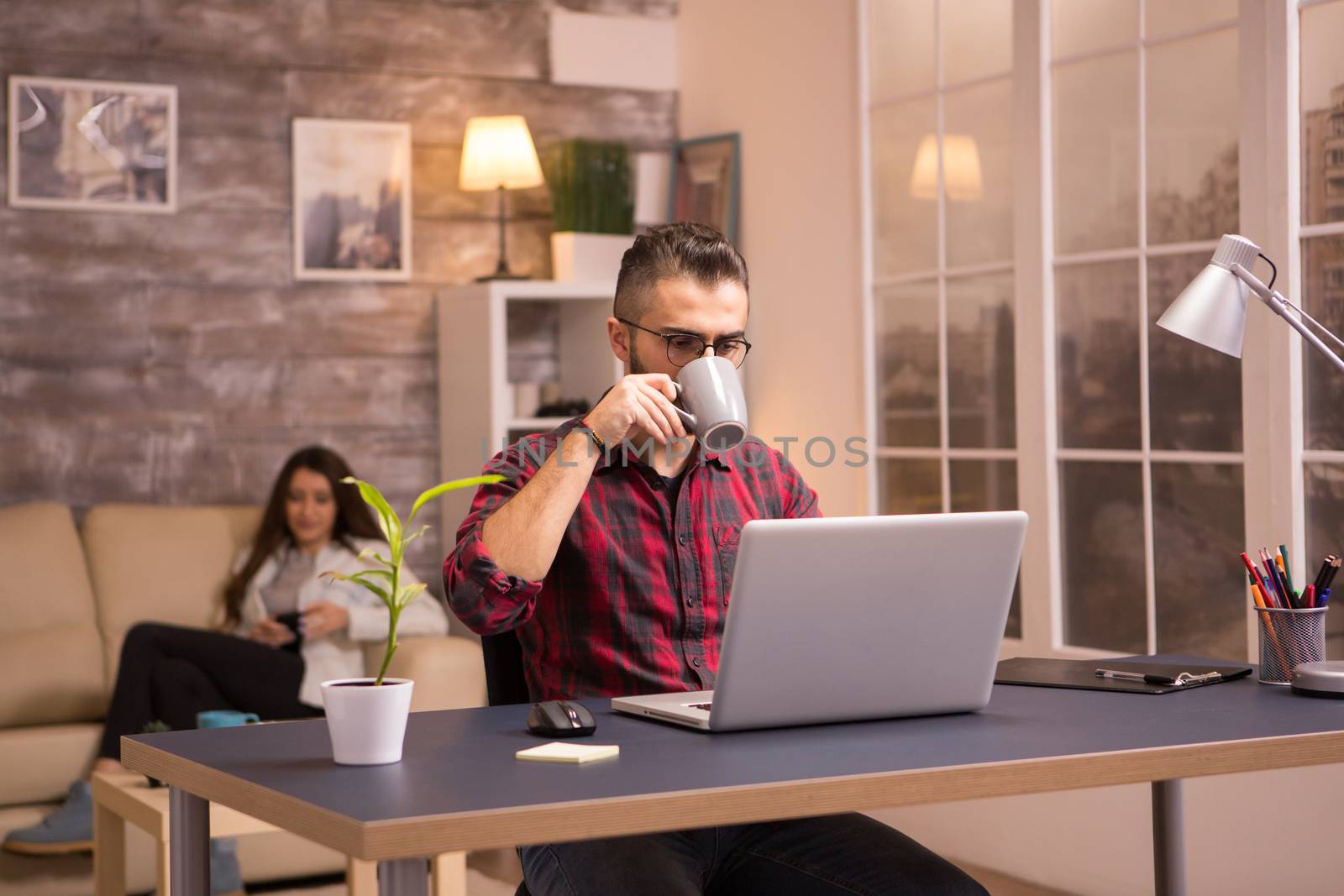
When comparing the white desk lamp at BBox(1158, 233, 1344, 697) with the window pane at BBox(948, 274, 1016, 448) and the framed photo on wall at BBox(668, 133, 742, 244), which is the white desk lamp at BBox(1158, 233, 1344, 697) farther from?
the framed photo on wall at BBox(668, 133, 742, 244)

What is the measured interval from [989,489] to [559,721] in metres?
2.46

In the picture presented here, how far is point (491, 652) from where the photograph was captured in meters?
1.96

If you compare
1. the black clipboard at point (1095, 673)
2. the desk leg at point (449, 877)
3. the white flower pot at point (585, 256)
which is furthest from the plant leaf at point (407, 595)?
the white flower pot at point (585, 256)

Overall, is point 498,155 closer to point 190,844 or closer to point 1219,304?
point 1219,304

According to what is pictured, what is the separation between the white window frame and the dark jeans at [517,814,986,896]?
1.58 metres

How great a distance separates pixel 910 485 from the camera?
13.4 ft

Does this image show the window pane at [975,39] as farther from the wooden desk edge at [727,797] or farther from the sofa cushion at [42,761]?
the sofa cushion at [42,761]

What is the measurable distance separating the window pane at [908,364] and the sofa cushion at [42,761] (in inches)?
85.9

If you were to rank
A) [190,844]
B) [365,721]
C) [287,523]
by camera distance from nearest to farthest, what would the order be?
[365,721] < [190,844] < [287,523]

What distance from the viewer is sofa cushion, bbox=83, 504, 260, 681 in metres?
4.04

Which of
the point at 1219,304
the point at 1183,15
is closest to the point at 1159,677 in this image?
the point at 1219,304

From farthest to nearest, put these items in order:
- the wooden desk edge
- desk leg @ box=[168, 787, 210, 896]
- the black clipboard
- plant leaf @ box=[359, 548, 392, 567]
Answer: the black clipboard < desk leg @ box=[168, 787, 210, 896] < plant leaf @ box=[359, 548, 392, 567] < the wooden desk edge

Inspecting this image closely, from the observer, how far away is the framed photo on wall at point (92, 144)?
416cm

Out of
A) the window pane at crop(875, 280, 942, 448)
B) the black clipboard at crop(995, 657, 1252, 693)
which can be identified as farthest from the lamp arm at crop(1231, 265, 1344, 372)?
the window pane at crop(875, 280, 942, 448)
